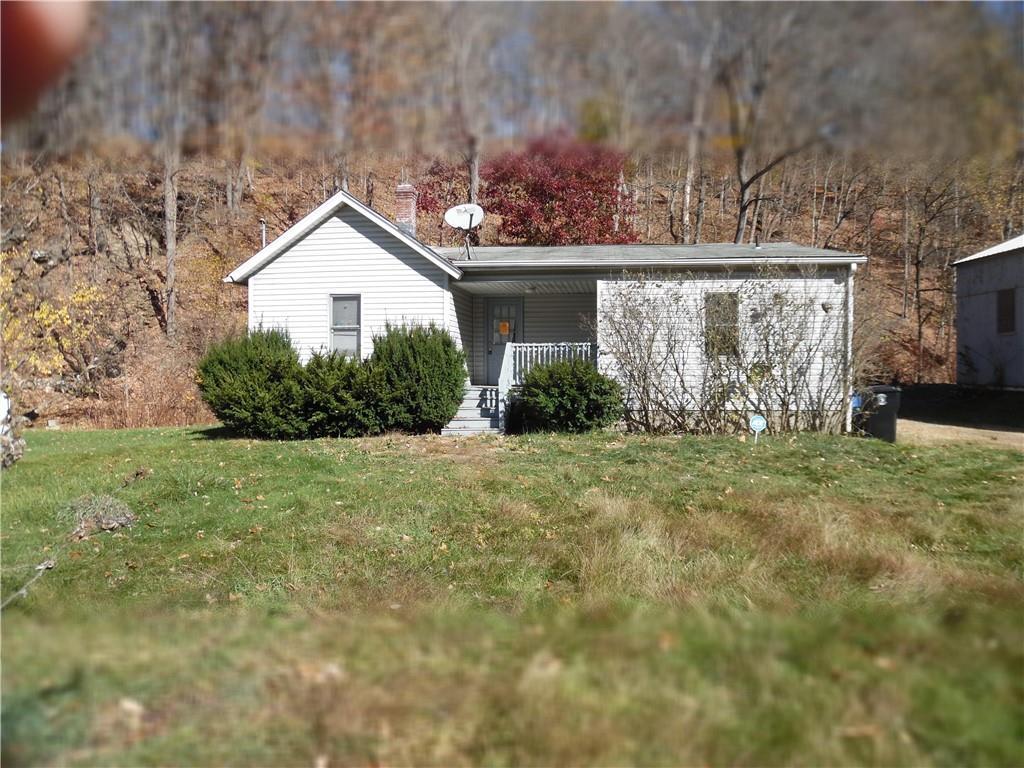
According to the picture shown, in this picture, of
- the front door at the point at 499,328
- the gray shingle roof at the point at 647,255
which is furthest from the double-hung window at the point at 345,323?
the front door at the point at 499,328

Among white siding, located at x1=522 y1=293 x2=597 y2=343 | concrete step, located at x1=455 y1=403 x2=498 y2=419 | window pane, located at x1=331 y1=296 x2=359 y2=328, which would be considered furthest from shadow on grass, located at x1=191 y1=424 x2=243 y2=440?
white siding, located at x1=522 y1=293 x2=597 y2=343

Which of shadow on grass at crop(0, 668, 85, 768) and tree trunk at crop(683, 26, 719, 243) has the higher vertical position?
tree trunk at crop(683, 26, 719, 243)

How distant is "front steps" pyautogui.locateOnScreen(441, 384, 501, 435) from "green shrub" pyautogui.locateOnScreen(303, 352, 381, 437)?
169 cm

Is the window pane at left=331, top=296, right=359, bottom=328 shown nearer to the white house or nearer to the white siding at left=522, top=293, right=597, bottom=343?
the white house

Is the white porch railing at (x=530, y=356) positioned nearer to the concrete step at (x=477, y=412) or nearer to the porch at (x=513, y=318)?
the concrete step at (x=477, y=412)

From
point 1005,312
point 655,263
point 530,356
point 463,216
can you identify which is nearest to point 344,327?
point 463,216

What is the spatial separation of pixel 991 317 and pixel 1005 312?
20.6 inches

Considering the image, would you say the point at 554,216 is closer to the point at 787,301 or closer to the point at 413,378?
the point at 787,301

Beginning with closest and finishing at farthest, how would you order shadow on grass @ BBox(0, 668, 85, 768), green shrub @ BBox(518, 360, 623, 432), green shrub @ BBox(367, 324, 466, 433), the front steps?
1. shadow on grass @ BBox(0, 668, 85, 768)
2. green shrub @ BBox(518, 360, 623, 432)
3. green shrub @ BBox(367, 324, 466, 433)
4. the front steps

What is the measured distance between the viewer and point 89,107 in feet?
3.61

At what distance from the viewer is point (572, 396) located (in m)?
13.4

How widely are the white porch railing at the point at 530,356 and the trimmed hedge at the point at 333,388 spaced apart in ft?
4.09

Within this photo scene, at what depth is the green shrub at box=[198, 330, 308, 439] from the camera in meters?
13.5

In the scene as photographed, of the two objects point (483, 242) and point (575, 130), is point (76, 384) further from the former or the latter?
point (575, 130)
